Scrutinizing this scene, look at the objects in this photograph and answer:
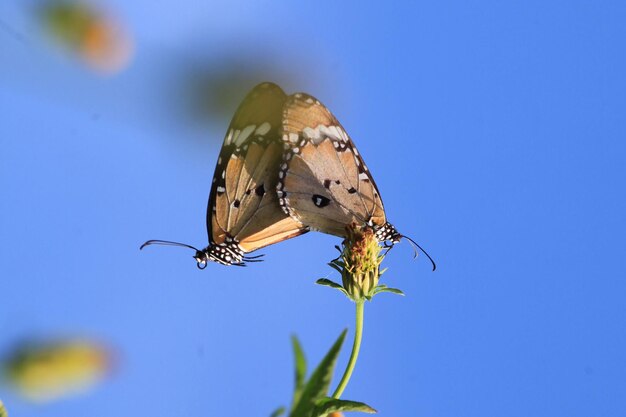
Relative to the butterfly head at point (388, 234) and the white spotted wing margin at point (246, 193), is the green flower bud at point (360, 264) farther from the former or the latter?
the white spotted wing margin at point (246, 193)

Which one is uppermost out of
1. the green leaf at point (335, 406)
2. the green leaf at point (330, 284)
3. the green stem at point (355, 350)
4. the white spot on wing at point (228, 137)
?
the white spot on wing at point (228, 137)

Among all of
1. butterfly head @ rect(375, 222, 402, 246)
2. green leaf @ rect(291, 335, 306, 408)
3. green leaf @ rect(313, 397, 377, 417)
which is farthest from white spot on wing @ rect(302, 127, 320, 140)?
green leaf @ rect(291, 335, 306, 408)

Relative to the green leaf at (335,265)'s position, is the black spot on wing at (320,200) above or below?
above

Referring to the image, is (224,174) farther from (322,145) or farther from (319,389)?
(319,389)

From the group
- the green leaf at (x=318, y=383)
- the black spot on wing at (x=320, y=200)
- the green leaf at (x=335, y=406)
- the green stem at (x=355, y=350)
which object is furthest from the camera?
the black spot on wing at (x=320, y=200)

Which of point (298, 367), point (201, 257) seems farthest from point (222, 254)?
point (298, 367)

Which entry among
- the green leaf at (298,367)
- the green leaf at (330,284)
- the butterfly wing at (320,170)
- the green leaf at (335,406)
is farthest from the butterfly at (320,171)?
the green leaf at (298,367)

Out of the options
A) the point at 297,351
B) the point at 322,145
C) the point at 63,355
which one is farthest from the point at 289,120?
the point at 297,351

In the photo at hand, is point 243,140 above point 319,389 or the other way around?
above

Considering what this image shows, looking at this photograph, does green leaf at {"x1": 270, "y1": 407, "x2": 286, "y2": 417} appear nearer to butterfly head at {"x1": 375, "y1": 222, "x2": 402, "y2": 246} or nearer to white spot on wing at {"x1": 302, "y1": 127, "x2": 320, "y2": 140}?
butterfly head at {"x1": 375, "y1": 222, "x2": 402, "y2": 246}
